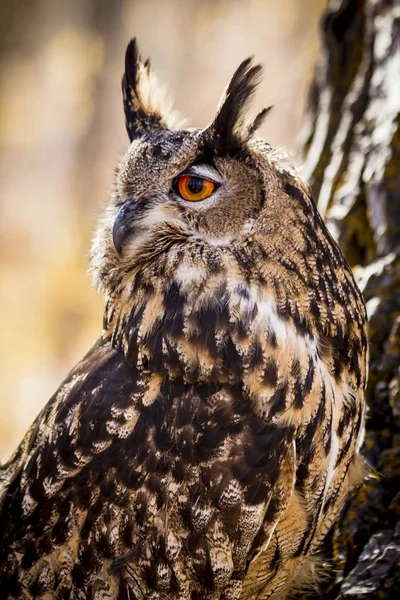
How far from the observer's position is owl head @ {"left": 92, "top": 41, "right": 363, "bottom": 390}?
2.08m

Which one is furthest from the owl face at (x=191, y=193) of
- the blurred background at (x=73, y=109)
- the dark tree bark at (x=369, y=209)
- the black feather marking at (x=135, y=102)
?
the blurred background at (x=73, y=109)

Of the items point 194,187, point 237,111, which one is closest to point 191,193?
point 194,187

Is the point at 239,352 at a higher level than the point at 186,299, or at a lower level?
lower

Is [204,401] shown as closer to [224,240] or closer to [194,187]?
[224,240]

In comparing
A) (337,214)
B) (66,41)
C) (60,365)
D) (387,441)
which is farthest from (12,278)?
(387,441)

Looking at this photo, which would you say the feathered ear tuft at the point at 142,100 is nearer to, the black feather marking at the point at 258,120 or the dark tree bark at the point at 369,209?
the black feather marking at the point at 258,120

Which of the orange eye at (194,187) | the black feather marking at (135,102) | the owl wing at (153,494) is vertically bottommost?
the owl wing at (153,494)

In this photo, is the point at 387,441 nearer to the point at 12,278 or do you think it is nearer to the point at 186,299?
the point at 186,299

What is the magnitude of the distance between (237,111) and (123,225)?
47 centimetres

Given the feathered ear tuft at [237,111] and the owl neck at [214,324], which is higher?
the feathered ear tuft at [237,111]

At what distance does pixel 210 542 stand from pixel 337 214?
1.69m

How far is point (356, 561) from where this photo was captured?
238 cm

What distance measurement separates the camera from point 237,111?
2.13 m

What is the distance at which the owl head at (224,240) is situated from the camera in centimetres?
208
